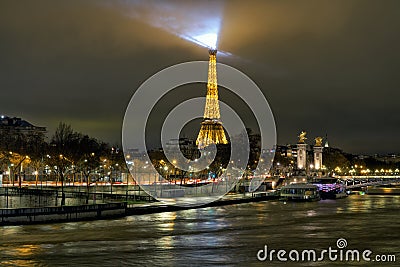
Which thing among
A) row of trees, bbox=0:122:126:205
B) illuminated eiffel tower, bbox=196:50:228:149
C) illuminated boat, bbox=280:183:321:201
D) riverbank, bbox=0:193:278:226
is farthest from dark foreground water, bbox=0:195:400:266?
illuminated eiffel tower, bbox=196:50:228:149

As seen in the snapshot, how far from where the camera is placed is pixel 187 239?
2772 centimetres

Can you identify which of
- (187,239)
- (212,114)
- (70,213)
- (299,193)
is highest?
(212,114)

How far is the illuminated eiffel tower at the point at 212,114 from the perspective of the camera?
456ft

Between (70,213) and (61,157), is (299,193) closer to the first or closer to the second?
(61,157)

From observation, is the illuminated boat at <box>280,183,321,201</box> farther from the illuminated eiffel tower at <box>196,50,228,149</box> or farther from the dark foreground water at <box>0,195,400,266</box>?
the illuminated eiffel tower at <box>196,50,228,149</box>

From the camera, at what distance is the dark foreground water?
71.4 feet

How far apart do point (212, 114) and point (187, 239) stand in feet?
378

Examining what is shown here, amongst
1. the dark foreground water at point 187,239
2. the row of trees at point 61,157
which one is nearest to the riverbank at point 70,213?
the dark foreground water at point 187,239

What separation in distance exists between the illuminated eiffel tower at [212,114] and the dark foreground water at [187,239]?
3878 inches

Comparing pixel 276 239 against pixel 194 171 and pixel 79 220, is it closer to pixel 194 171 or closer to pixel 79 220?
pixel 79 220

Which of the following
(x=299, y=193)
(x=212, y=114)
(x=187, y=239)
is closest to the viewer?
(x=187, y=239)

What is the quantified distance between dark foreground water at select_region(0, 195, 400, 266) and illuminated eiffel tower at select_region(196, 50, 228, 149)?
98.5 metres

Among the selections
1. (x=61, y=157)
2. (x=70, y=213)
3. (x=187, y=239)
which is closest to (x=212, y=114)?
(x=61, y=157)

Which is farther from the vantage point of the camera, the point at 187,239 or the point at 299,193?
the point at 299,193
